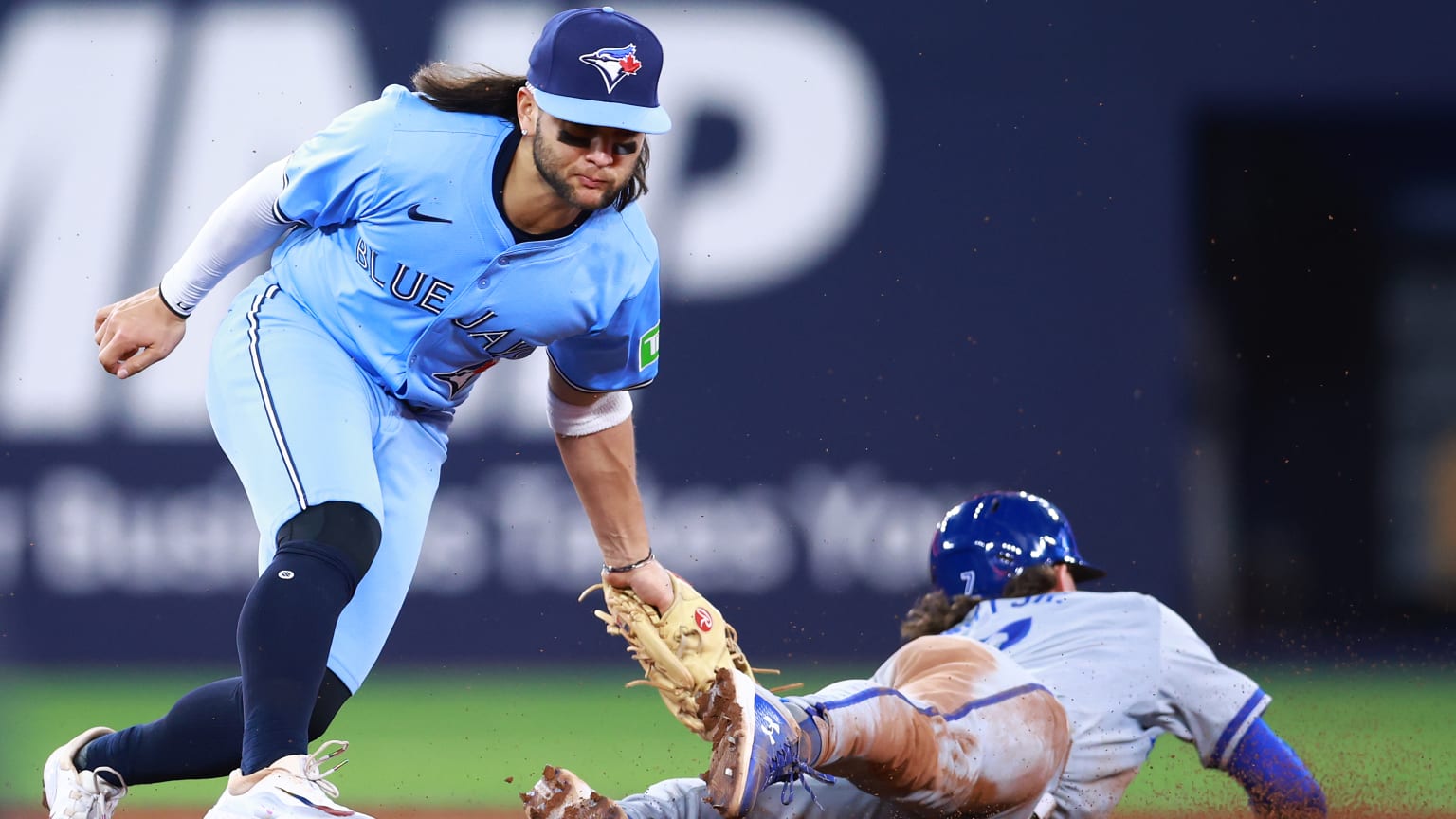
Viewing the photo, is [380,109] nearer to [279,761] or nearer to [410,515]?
[410,515]

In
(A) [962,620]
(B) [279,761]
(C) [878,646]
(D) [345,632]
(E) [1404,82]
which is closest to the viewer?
(B) [279,761]

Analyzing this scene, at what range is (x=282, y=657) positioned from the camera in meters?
2.59

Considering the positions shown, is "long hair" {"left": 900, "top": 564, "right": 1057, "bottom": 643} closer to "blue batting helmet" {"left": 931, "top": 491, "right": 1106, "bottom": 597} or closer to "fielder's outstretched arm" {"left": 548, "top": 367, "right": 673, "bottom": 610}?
"blue batting helmet" {"left": 931, "top": 491, "right": 1106, "bottom": 597}

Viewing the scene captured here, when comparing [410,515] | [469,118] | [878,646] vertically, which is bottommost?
[878,646]

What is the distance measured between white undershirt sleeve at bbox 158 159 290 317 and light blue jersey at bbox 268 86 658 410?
40mm

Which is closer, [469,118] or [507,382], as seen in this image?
[469,118]

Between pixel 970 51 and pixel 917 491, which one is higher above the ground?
pixel 970 51

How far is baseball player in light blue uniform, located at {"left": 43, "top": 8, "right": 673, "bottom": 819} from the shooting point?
114 inches

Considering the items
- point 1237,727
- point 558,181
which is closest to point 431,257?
point 558,181

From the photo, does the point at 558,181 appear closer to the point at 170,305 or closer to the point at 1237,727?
the point at 170,305

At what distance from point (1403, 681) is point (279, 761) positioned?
6.35m

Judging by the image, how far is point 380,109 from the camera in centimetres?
313

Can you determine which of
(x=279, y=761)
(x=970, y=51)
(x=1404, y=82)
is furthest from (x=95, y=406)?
(x=1404, y=82)

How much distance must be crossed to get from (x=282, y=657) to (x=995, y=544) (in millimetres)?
1722
